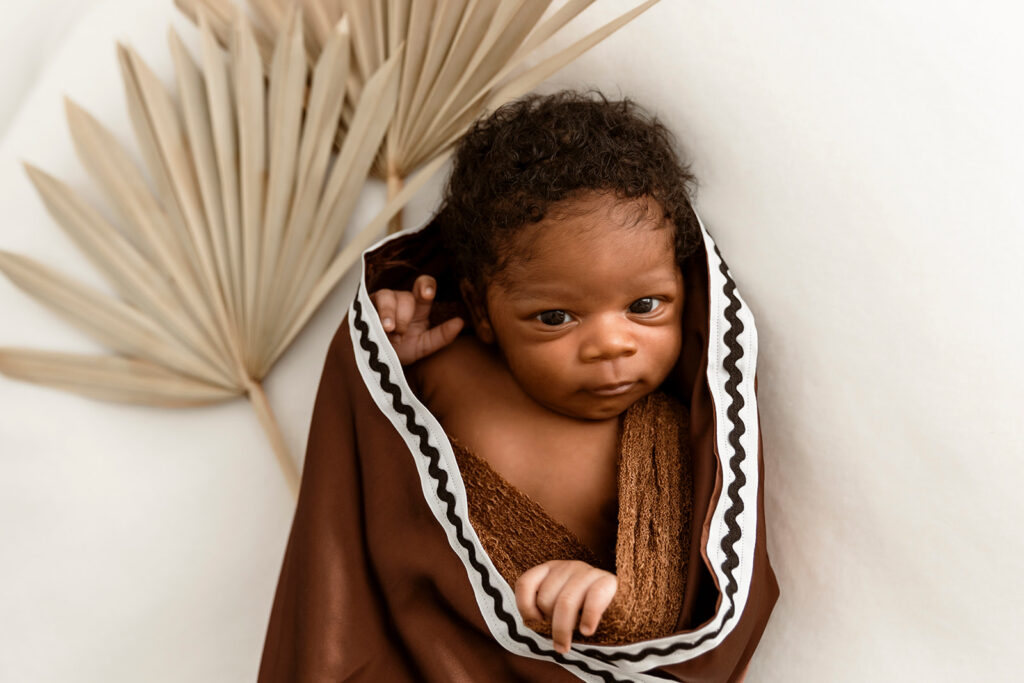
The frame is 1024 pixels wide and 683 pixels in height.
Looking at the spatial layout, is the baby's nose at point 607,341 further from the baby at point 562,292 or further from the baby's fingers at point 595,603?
the baby's fingers at point 595,603

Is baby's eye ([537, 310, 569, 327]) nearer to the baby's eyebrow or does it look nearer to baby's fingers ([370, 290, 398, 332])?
the baby's eyebrow

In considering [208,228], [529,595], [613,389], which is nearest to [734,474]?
[613,389]

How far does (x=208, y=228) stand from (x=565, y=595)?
0.76 m

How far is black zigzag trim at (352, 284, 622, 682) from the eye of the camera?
3.18 feet

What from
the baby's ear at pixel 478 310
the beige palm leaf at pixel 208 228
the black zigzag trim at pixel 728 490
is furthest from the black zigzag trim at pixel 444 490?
the beige palm leaf at pixel 208 228

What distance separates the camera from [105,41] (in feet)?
4.45

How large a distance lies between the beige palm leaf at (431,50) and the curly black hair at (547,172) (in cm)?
10

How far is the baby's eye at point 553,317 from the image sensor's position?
100 centimetres

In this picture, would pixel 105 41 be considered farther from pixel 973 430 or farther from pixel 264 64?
pixel 973 430

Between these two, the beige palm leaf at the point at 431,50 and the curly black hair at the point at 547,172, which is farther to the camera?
the beige palm leaf at the point at 431,50

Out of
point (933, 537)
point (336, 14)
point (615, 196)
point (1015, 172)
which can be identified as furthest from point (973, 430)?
point (336, 14)

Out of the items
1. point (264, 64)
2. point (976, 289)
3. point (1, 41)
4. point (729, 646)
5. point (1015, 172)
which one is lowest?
point (729, 646)

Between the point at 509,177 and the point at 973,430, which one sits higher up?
the point at 509,177

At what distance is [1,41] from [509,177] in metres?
1.01
